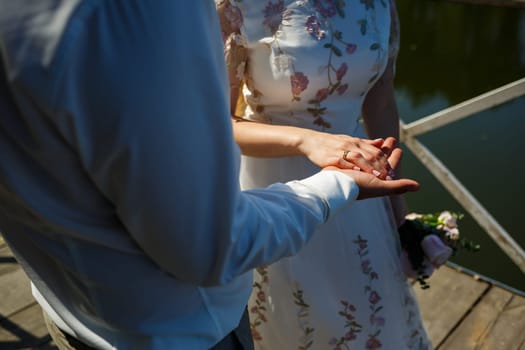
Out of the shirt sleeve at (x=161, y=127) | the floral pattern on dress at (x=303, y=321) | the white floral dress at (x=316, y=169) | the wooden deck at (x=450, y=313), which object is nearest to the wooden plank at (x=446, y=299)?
the wooden deck at (x=450, y=313)

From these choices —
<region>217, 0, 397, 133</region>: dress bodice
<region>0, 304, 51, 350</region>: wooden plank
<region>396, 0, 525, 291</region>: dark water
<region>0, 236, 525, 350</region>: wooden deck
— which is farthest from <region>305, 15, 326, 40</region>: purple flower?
<region>396, 0, 525, 291</region>: dark water

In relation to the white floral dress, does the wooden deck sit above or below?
below

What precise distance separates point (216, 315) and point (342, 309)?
644 mm

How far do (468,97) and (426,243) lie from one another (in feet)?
14.2

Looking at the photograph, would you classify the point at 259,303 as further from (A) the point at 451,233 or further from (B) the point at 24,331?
(B) the point at 24,331

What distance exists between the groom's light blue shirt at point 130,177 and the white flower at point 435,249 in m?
0.67

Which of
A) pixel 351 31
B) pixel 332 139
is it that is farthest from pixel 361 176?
pixel 351 31

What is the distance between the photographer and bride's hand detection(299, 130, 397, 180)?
96 centimetres

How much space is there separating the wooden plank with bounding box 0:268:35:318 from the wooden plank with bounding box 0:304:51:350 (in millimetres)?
41

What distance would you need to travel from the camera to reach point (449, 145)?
4.34 m

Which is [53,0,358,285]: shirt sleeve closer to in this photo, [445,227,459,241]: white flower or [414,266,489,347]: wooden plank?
[445,227,459,241]: white flower

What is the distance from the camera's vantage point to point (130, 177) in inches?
21.8

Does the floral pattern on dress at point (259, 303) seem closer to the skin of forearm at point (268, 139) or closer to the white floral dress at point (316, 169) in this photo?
the white floral dress at point (316, 169)

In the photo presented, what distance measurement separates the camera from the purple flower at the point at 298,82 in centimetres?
120
